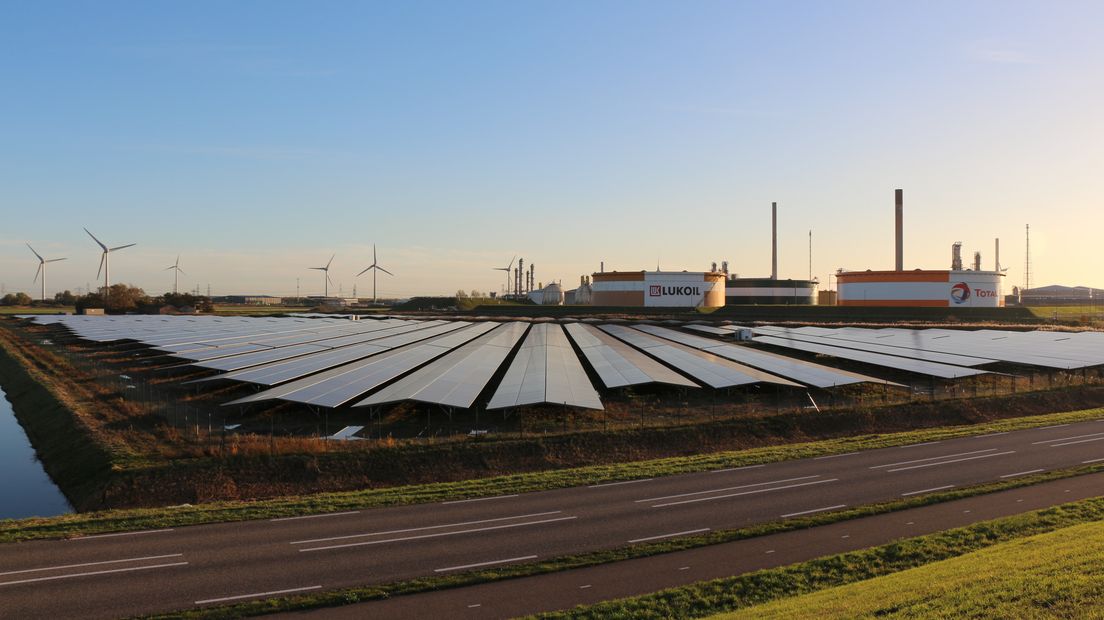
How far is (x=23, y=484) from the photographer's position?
106 feet

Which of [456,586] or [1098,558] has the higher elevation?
[1098,558]

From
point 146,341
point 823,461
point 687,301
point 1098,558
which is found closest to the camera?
point 1098,558

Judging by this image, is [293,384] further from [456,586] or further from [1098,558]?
[1098,558]

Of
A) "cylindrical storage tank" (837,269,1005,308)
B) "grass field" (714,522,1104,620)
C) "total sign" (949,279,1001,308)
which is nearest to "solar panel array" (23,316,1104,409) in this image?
"grass field" (714,522,1104,620)

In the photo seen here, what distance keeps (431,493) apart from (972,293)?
419ft

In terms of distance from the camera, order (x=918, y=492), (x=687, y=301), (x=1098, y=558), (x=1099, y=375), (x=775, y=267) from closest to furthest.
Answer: (x=1098, y=558)
(x=918, y=492)
(x=1099, y=375)
(x=687, y=301)
(x=775, y=267)

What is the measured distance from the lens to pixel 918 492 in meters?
25.1

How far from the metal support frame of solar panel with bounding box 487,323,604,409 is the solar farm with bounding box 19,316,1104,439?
13 centimetres

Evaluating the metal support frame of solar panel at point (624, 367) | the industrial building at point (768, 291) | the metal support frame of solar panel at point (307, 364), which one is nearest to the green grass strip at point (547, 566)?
the metal support frame of solar panel at point (624, 367)

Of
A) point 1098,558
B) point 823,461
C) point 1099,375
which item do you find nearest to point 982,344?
point 1099,375

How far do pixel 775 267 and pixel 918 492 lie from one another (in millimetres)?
158505

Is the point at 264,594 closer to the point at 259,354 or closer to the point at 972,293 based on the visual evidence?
the point at 259,354

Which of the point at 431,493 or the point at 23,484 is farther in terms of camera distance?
the point at 23,484

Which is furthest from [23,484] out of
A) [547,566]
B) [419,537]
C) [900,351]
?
[900,351]
